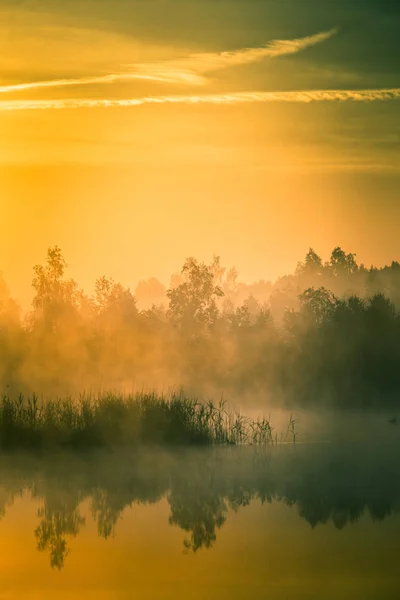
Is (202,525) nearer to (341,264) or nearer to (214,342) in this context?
(214,342)

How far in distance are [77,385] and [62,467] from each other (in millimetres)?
14722

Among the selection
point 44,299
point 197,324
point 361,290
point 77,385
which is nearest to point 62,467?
point 77,385

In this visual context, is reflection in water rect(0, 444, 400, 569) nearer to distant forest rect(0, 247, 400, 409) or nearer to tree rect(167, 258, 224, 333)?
distant forest rect(0, 247, 400, 409)

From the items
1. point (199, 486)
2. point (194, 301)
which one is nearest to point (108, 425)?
point (199, 486)

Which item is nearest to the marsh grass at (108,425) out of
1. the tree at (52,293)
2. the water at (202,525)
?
the water at (202,525)

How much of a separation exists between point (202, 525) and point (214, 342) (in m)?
27.6

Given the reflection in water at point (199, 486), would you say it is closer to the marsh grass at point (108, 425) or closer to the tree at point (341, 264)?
the marsh grass at point (108, 425)

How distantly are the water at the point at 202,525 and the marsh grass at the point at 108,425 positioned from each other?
18.7 inches

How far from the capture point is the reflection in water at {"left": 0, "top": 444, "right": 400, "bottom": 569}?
1423 centimetres

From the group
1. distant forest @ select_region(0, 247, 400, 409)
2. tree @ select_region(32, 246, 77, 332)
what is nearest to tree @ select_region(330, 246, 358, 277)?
distant forest @ select_region(0, 247, 400, 409)

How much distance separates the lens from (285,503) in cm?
1529

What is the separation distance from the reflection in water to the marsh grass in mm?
476

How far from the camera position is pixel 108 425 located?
1909cm

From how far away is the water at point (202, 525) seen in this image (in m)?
11.1
